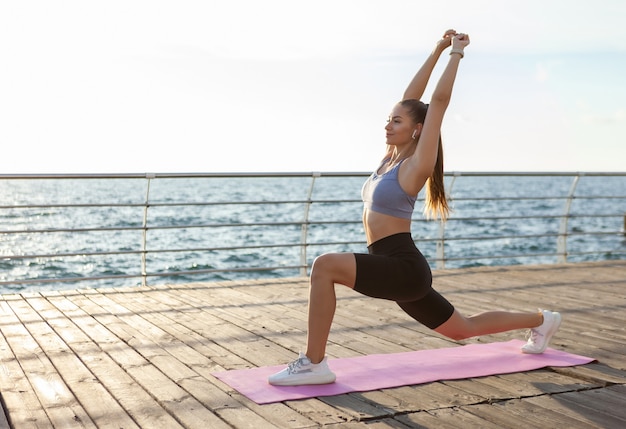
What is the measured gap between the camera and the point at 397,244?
3.50 meters

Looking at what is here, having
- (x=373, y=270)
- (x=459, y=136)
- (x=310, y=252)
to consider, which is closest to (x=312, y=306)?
(x=373, y=270)

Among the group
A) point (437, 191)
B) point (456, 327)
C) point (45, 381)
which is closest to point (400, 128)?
point (437, 191)

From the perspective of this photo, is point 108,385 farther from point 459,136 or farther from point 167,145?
point 167,145

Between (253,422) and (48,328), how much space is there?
2288 millimetres

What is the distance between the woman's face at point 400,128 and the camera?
3.58 meters

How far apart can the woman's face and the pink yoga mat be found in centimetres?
103

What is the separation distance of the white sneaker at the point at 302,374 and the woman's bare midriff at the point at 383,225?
1.90 ft

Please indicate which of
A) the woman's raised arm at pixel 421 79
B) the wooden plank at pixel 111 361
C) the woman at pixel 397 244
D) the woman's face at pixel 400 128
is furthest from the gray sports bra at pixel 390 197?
the wooden plank at pixel 111 361

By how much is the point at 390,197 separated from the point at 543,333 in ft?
4.00

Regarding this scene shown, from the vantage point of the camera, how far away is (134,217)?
135ft

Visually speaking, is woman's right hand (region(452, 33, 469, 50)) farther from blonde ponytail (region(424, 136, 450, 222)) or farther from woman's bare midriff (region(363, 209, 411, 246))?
woman's bare midriff (region(363, 209, 411, 246))

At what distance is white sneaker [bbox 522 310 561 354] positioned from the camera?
411cm

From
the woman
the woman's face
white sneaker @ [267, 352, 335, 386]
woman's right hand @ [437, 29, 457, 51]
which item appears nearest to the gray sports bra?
the woman

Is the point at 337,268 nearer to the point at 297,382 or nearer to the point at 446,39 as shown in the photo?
the point at 297,382
